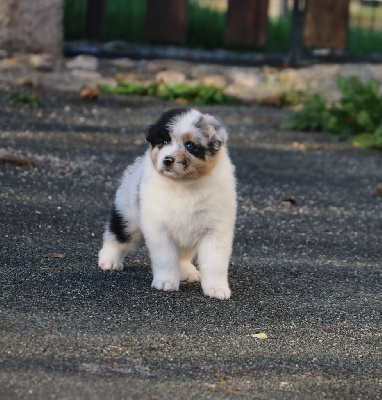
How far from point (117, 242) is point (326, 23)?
8312mm

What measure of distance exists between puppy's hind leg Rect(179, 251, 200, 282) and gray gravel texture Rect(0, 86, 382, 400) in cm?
20

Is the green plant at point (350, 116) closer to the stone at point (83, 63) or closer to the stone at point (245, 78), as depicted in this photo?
the stone at point (245, 78)

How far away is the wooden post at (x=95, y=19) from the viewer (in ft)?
41.9

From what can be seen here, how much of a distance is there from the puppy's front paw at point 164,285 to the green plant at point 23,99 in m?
5.71

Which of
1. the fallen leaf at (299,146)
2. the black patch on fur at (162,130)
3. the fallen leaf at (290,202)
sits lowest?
the fallen leaf at (299,146)

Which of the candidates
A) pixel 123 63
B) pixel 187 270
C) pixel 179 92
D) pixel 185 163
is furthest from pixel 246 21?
pixel 185 163

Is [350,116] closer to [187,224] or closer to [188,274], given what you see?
[188,274]

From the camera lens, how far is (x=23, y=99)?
32.3 feet

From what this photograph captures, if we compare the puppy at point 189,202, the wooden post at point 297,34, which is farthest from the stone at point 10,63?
the puppy at point 189,202

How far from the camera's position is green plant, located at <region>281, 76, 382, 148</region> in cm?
966

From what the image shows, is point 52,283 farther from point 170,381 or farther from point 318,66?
point 318,66

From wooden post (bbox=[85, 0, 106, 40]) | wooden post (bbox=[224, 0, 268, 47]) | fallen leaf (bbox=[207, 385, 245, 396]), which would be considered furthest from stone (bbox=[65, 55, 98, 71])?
fallen leaf (bbox=[207, 385, 245, 396])

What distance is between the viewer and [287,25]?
15523 mm

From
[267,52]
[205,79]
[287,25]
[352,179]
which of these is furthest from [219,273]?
[287,25]
